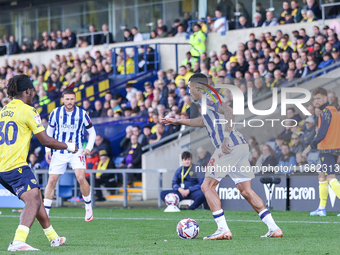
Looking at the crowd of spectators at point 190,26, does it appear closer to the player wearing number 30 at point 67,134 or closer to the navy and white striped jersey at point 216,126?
the player wearing number 30 at point 67,134

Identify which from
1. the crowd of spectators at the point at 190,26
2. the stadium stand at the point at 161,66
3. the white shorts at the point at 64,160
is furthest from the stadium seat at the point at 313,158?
the crowd of spectators at the point at 190,26

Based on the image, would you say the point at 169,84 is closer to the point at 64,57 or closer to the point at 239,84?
the point at 239,84

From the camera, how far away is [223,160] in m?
7.66

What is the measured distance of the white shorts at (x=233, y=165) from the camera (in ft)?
24.8

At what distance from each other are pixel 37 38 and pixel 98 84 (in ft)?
29.4

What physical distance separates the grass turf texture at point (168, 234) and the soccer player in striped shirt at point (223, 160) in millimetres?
277

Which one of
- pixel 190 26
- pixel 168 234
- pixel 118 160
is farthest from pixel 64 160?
pixel 190 26

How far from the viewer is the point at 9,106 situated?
21.8 feet

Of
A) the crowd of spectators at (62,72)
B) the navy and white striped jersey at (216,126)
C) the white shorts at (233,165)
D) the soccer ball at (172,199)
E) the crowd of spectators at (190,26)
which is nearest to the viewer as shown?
the white shorts at (233,165)

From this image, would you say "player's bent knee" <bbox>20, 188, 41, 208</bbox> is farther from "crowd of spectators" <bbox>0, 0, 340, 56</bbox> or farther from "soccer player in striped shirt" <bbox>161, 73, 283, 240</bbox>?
"crowd of spectators" <bbox>0, 0, 340, 56</bbox>

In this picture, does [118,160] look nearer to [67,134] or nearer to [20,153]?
[67,134]

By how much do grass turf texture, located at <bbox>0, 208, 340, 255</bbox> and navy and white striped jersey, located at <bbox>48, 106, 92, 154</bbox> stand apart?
159 centimetres

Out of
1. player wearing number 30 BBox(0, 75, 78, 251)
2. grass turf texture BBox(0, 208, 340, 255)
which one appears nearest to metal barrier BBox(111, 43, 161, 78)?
grass turf texture BBox(0, 208, 340, 255)

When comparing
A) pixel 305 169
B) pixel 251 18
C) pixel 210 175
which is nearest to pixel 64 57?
pixel 251 18
